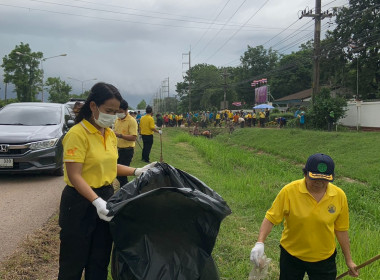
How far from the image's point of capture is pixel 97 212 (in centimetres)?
238

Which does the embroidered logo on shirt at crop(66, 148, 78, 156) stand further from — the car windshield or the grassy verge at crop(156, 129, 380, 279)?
the car windshield

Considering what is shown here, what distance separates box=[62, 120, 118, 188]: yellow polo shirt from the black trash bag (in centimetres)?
31

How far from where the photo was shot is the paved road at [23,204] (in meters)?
4.11

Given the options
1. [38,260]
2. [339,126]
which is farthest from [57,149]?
[339,126]

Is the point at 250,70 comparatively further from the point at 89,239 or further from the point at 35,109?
the point at 89,239

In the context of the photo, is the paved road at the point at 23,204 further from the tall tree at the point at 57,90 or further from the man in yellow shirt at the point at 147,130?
the tall tree at the point at 57,90

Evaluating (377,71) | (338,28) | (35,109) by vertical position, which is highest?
(338,28)

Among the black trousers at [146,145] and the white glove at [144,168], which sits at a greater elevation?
the white glove at [144,168]

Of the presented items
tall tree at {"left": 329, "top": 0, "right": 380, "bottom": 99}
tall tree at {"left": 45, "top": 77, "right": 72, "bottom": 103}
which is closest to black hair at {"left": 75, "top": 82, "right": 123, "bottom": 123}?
tall tree at {"left": 329, "top": 0, "right": 380, "bottom": 99}

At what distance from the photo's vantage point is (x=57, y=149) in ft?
22.2

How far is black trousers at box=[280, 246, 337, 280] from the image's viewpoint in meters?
2.58

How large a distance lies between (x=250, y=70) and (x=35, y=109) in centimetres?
7053

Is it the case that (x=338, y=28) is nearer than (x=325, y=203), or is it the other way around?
(x=325, y=203)

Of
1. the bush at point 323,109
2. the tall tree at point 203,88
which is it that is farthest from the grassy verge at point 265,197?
the tall tree at point 203,88
